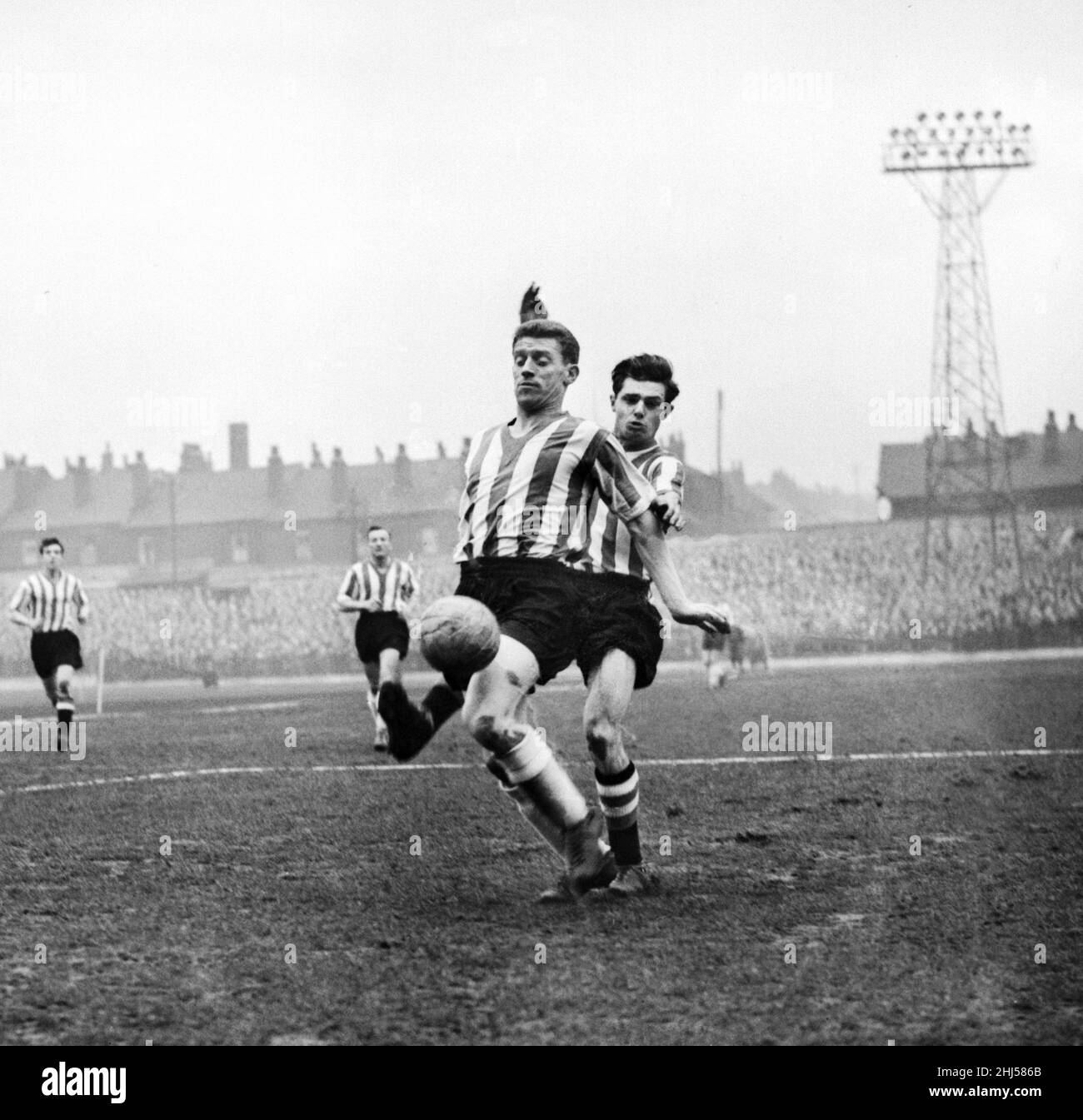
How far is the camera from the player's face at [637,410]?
6055 mm

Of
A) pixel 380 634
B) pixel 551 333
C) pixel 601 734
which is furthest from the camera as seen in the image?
pixel 380 634

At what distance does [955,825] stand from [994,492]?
23.5m

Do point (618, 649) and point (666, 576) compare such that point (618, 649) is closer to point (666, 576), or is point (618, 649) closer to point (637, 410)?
point (666, 576)

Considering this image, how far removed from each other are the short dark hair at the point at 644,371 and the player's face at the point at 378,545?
251 inches

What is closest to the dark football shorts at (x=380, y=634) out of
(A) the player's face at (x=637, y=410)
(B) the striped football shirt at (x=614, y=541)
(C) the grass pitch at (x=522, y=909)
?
(C) the grass pitch at (x=522, y=909)

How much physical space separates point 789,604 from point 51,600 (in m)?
19.7

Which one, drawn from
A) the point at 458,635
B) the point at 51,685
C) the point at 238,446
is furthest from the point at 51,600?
the point at 238,446

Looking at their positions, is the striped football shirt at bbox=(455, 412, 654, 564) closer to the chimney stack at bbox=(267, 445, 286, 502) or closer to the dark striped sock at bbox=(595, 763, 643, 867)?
the dark striped sock at bbox=(595, 763, 643, 867)

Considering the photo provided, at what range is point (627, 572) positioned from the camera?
5.72 m

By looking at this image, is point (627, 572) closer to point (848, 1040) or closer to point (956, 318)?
point (848, 1040)

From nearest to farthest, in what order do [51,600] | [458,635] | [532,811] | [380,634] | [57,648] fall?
[458,635] < [532,811] < [380,634] < [51,600] < [57,648]

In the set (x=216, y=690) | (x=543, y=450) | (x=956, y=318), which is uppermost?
(x=956, y=318)

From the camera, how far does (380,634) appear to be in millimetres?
12242
